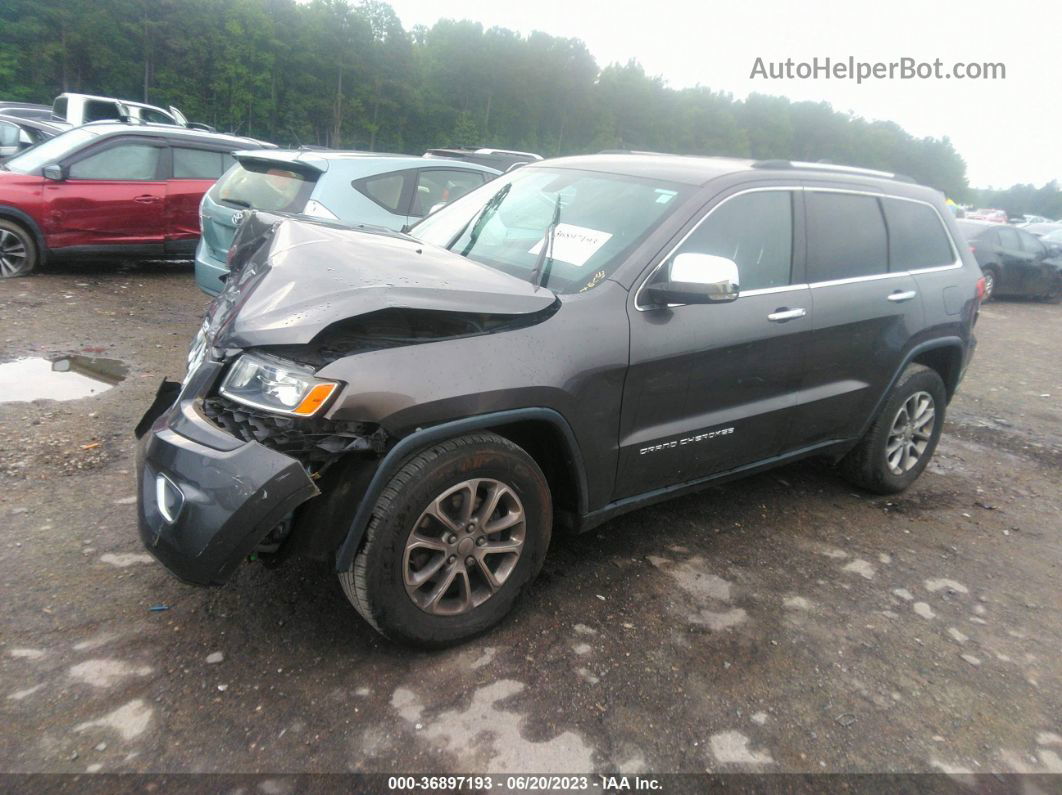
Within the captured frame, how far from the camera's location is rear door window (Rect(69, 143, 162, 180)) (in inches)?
316

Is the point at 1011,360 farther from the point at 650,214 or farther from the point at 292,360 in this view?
the point at 292,360

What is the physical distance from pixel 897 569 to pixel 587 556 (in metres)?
1.54

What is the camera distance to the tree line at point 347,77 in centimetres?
4653

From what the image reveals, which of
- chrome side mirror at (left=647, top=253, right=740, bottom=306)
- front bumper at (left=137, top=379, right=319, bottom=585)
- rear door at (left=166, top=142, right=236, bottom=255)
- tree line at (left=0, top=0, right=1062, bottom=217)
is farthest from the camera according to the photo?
tree line at (left=0, top=0, right=1062, bottom=217)

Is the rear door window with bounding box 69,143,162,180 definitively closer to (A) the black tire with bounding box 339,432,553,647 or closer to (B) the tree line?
(A) the black tire with bounding box 339,432,553,647

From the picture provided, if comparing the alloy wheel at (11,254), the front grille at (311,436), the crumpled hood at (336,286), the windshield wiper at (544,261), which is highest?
the windshield wiper at (544,261)

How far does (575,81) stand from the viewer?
82.5m

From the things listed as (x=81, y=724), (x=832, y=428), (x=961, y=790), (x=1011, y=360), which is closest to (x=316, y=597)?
(x=81, y=724)

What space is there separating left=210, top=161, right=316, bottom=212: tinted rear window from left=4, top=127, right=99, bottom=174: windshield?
9.17 ft

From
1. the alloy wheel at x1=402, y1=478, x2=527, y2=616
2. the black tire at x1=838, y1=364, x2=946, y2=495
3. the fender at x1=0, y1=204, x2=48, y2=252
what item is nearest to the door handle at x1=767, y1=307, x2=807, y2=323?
the black tire at x1=838, y1=364, x2=946, y2=495

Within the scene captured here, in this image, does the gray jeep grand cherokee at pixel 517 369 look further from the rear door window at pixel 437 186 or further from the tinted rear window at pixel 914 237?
the rear door window at pixel 437 186

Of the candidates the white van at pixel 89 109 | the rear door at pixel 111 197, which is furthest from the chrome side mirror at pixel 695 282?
the white van at pixel 89 109

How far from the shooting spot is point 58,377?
17.0ft

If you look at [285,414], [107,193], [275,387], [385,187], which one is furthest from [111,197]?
[285,414]
